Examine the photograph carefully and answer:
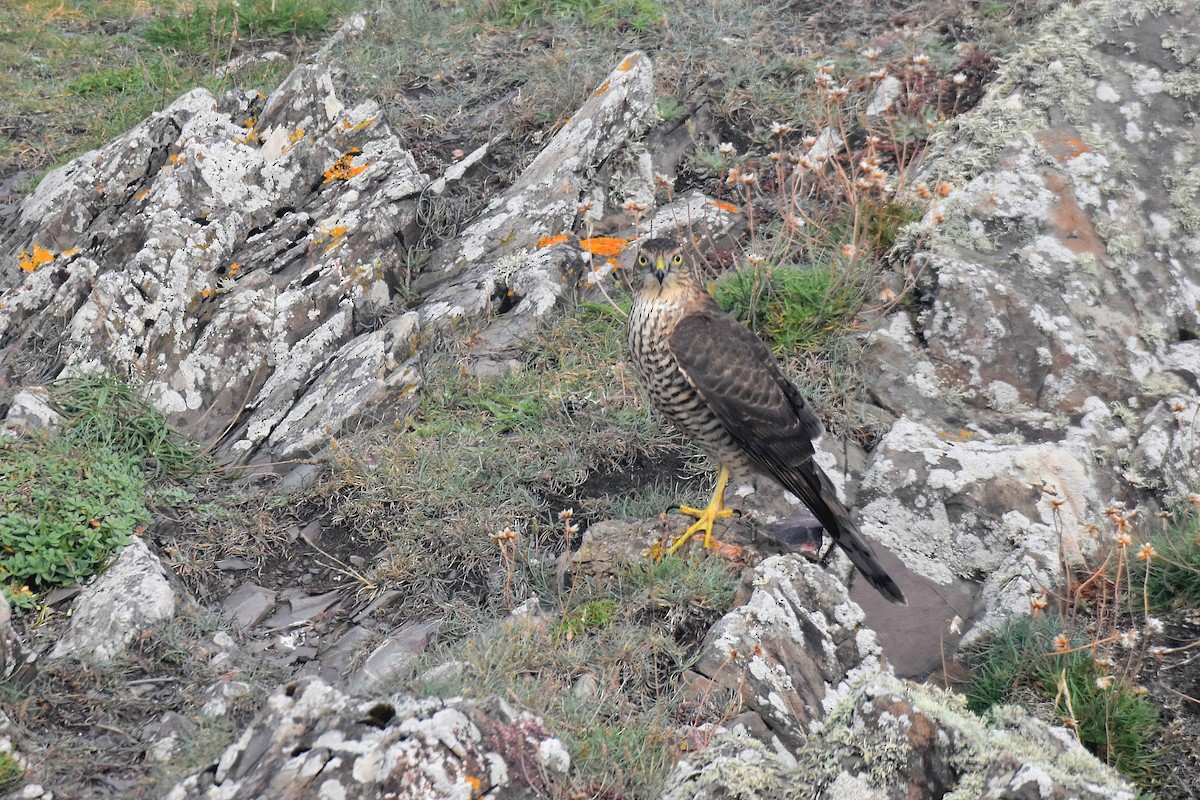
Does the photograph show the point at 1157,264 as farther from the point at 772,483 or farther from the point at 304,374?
the point at 304,374

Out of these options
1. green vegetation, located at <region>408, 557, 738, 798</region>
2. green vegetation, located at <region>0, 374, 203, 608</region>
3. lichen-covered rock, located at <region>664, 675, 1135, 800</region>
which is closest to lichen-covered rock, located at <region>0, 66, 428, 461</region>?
green vegetation, located at <region>0, 374, 203, 608</region>

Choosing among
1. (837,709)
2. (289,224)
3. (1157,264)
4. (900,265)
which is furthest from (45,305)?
(1157,264)

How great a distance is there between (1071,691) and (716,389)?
1.76 meters

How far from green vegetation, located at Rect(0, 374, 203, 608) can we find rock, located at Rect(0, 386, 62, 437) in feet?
0.22

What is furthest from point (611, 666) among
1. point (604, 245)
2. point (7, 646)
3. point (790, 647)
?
point (604, 245)

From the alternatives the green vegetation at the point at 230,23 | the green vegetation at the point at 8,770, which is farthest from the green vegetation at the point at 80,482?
the green vegetation at the point at 230,23

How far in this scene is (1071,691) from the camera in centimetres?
343

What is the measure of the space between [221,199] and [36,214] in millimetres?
1520

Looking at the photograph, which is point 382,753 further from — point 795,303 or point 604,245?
point 604,245

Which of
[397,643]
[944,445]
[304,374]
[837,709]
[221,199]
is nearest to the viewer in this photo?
[837,709]

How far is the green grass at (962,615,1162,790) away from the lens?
3273mm

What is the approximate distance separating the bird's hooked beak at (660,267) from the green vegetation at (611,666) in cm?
124

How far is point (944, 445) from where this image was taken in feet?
15.1

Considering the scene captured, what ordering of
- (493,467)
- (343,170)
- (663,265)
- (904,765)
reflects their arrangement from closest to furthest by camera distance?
(904,765) < (663,265) < (493,467) < (343,170)
